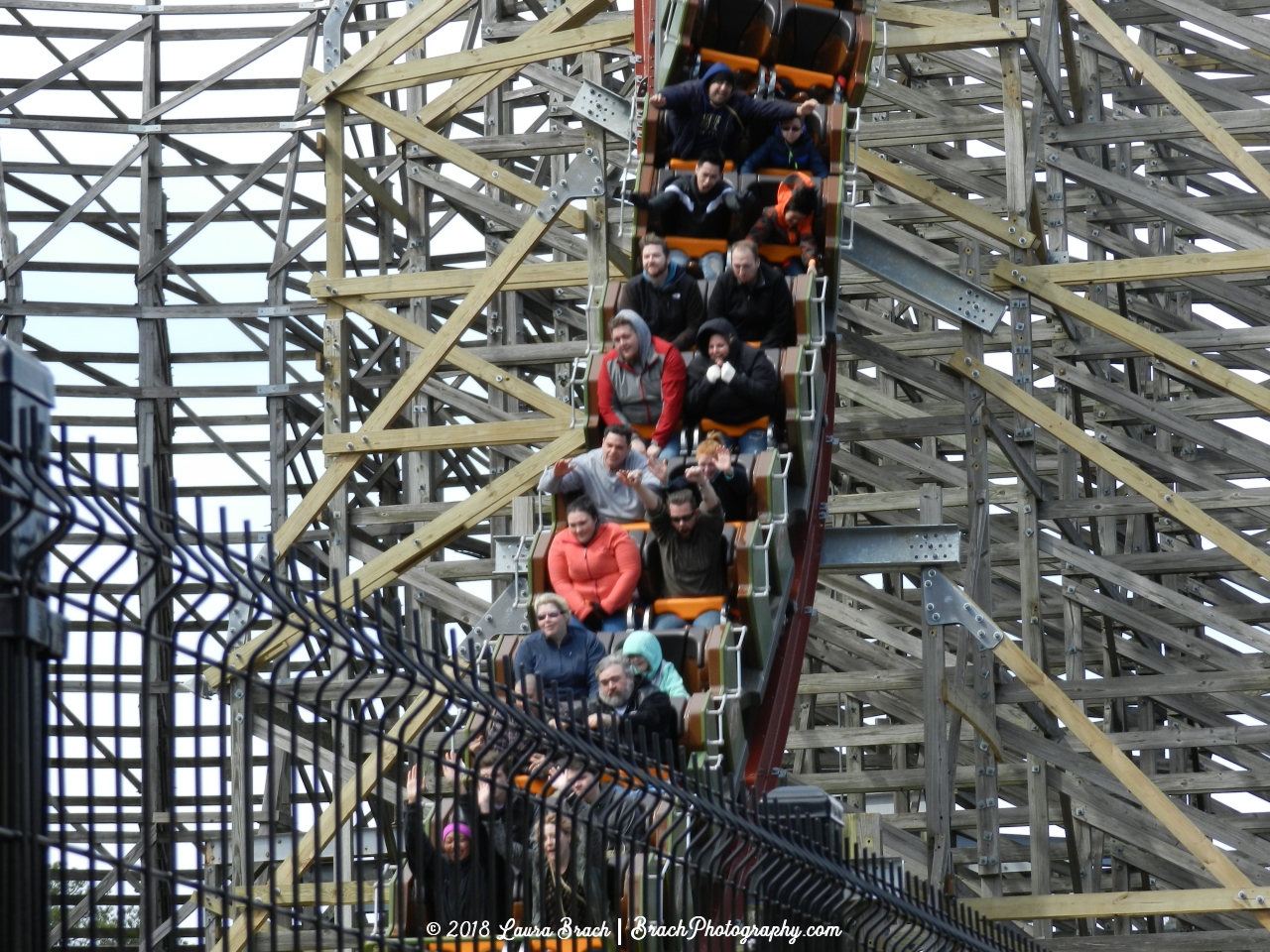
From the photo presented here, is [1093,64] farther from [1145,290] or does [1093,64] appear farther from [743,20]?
[743,20]

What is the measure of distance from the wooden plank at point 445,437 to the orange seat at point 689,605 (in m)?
2.74

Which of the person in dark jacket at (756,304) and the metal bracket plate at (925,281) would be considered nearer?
the person in dark jacket at (756,304)

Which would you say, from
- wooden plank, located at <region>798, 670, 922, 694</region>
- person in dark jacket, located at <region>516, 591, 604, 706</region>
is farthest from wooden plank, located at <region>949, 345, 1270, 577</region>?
person in dark jacket, located at <region>516, 591, 604, 706</region>

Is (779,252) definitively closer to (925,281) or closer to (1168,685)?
(925,281)

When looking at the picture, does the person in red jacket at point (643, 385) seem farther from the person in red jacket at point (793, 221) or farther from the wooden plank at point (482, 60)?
the wooden plank at point (482, 60)

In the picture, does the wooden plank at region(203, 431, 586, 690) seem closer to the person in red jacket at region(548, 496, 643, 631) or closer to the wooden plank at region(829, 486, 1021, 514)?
the person in red jacket at region(548, 496, 643, 631)

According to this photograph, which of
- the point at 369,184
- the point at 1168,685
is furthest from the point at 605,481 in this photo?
the point at 369,184

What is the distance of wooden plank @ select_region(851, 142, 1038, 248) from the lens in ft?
42.2

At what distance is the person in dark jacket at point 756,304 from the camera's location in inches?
472

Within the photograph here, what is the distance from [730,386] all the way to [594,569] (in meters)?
1.59

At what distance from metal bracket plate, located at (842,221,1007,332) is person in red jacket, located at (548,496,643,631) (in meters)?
3.29

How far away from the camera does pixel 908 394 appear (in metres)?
18.6

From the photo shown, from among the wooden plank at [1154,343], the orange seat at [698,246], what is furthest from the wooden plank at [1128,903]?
the orange seat at [698,246]

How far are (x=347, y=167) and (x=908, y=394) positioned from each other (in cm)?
628
